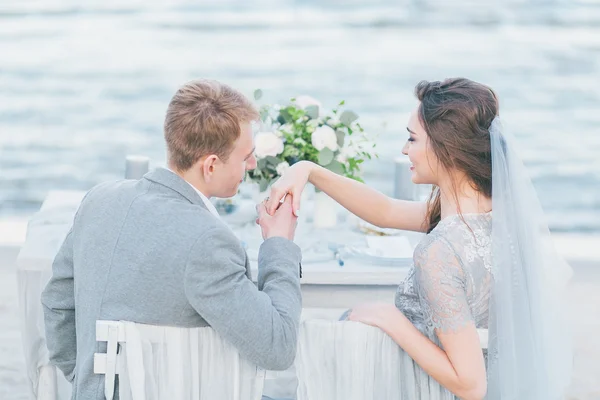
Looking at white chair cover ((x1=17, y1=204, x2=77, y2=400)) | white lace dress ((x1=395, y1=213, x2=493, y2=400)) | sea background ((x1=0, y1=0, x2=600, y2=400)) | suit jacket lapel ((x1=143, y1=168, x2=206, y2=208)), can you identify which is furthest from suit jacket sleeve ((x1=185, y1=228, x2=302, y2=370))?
sea background ((x1=0, y1=0, x2=600, y2=400))

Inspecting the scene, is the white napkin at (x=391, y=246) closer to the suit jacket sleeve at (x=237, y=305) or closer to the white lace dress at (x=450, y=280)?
the white lace dress at (x=450, y=280)

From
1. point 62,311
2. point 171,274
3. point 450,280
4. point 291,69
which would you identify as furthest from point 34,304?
point 291,69

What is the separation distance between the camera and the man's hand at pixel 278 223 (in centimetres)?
167

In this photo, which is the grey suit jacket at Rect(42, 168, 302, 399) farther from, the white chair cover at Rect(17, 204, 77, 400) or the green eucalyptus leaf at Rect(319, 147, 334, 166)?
the green eucalyptus leaf at Rect(319, 147, 334, 166)

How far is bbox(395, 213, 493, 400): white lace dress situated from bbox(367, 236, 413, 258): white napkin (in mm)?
500

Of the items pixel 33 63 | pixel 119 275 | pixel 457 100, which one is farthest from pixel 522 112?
pixel 119 275

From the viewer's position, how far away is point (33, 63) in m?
9.20

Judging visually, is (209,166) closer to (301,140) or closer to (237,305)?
(237,305)

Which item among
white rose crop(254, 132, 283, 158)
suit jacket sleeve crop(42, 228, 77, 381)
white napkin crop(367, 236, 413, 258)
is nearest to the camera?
suit jacket sleeve crop(42, 228, 77, 381)

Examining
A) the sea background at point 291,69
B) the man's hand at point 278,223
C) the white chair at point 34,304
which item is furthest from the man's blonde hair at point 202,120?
the sea background at point 291,69

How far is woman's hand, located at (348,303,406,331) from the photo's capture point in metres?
1.53

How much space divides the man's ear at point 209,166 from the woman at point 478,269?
0.77 ft

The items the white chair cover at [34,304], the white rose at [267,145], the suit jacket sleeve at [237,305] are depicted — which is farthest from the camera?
the white rose at [267,145]

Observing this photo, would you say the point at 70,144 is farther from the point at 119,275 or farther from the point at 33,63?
the point at 119,275
